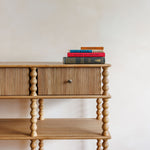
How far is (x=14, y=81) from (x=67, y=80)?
0.95 feet

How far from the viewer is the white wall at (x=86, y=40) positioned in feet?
4.74

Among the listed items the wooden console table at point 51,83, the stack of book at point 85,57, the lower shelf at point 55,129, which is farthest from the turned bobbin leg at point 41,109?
the stack of book at point 85,57

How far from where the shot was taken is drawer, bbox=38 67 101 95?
42.9 inches

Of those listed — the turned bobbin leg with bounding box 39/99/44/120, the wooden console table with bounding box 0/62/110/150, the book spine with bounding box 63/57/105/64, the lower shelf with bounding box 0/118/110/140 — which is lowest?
the lower shelf with bounding box 0/118/110/140

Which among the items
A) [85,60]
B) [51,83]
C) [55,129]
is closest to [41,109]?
[55,129]

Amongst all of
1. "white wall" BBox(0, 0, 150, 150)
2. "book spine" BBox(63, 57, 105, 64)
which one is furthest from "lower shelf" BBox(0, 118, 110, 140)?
"book spine" BBox(63, 57, 105, 64)

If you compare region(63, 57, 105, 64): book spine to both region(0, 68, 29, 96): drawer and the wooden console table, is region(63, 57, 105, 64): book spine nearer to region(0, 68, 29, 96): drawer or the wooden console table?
the wooden console table

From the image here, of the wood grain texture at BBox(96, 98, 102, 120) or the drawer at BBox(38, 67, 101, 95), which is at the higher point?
the drawer at BBox(38, 67, 101, 95)

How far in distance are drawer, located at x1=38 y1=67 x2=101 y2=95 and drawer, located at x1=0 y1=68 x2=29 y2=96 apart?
8 cm

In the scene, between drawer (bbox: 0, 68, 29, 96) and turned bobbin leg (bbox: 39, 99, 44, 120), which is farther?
turned bobbin leg (bbox: 39, 99, 44, 120)

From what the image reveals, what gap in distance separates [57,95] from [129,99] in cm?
65

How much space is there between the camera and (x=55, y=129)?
1.21 m

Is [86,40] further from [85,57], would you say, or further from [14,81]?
[14,81]

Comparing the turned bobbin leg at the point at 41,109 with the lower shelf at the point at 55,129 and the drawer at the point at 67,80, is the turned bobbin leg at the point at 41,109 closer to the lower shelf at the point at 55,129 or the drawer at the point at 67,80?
the lower shelf at the point at 55,129
